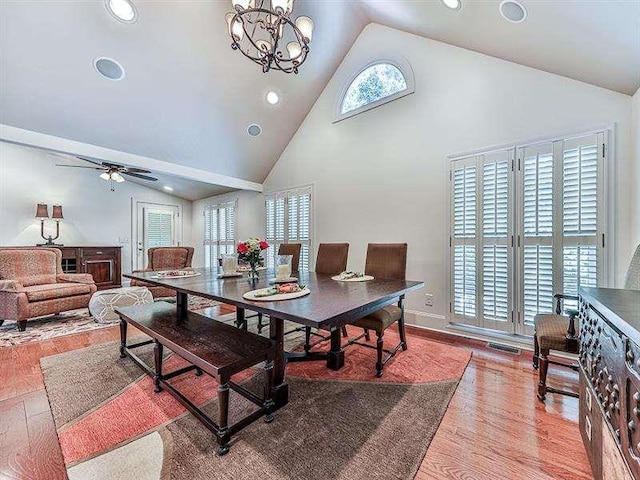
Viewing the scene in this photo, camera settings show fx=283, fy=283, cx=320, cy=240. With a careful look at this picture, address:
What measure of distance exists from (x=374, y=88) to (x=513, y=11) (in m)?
2.07

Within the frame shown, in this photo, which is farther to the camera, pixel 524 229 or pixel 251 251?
pixel 524 229

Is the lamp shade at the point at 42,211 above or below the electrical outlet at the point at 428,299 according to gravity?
above

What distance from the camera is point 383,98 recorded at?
3854 millimetres

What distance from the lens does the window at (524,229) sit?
8.24 ft

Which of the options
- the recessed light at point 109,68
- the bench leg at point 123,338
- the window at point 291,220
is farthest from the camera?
the window at point 291,220

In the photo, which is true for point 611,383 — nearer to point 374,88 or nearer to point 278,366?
point 278,366

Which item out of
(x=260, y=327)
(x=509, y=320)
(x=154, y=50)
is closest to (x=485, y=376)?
(x=509, y=320)

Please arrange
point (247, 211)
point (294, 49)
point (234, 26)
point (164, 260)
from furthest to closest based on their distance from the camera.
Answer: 1. point (247, 211)
2. point (164, 260)
3. point (294, 49)
4. point (234, 26)

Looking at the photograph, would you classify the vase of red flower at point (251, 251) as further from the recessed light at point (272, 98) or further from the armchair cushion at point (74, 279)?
the armchair cushion at point (74, 279)

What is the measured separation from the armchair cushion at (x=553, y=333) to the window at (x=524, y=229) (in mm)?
662

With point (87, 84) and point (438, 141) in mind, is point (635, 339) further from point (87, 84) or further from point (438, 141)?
point (87, 84)

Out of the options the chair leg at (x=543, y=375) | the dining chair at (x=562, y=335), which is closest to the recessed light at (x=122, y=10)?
the dining chair at (x=562, y=335)

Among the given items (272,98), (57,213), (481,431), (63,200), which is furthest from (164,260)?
(481,431)

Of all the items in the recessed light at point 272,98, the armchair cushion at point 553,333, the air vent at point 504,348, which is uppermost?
the recessed light at point 272,98
